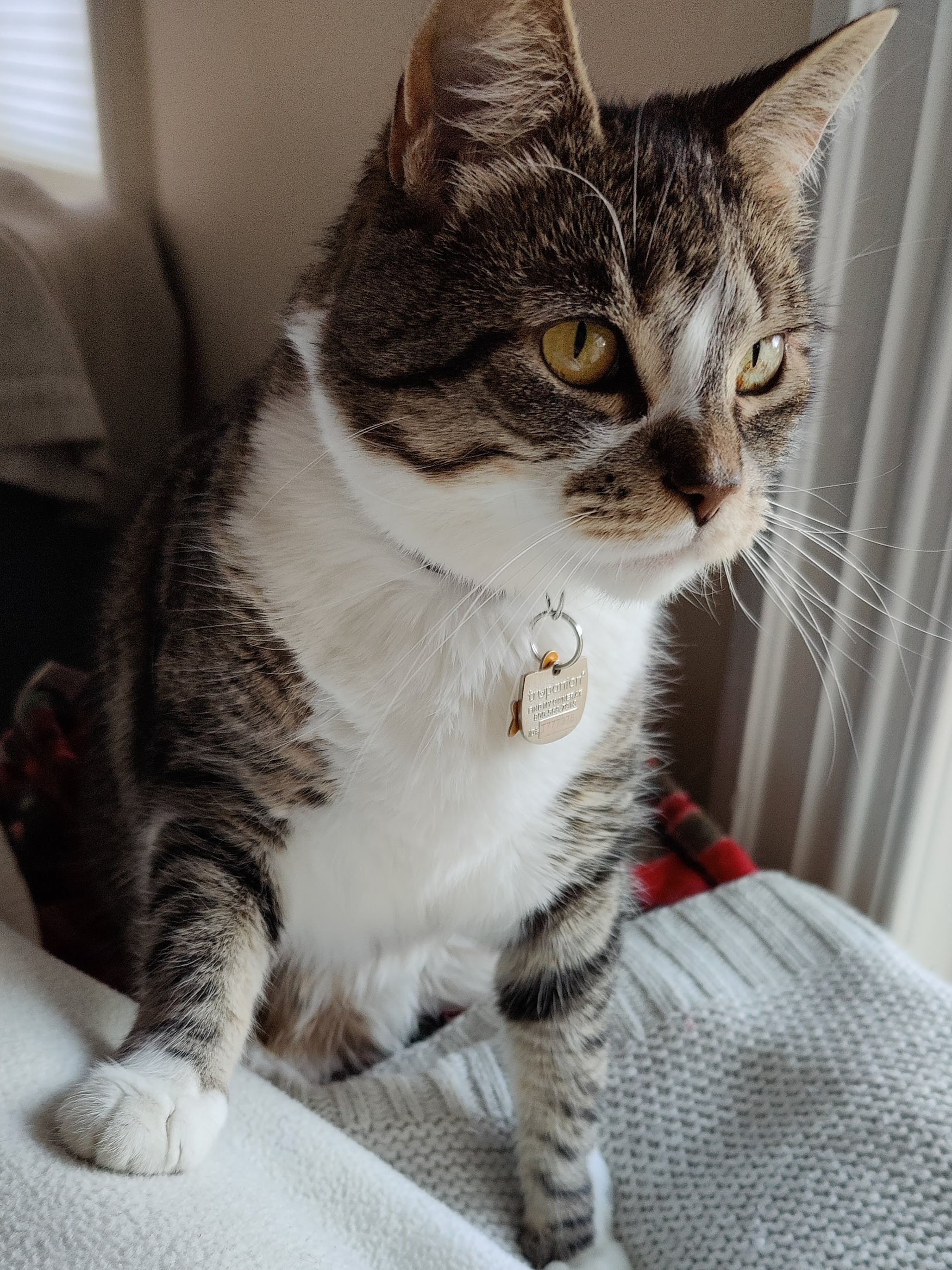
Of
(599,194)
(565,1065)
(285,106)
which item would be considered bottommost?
(565,1065)

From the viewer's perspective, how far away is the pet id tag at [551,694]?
0.79m

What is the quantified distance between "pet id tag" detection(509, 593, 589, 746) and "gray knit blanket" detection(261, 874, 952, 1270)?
0.38 meters

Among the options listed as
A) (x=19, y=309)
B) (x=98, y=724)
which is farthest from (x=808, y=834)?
(x=19, y=309)

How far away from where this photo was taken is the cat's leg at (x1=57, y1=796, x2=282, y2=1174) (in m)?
0.68

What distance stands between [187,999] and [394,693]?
0.94ft

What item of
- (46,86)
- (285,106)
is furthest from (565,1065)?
(46,86)

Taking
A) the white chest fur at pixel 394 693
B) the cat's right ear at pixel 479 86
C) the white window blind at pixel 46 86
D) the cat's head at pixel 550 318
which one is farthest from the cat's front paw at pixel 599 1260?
the white window blind at pixel 46 86

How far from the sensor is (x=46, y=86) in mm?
1156

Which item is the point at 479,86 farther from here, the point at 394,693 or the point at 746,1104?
the point at 746,1104

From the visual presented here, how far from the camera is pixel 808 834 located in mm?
1222

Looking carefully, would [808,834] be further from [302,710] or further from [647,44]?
[647,44]

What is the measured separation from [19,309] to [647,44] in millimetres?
750

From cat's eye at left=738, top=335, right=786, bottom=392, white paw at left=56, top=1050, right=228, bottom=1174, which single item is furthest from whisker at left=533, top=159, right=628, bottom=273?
white paw at left=56, top=1050, right=228, bottom=1174

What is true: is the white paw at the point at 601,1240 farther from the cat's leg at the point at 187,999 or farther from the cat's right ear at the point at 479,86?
the cat's right ear at the point at 479,86
